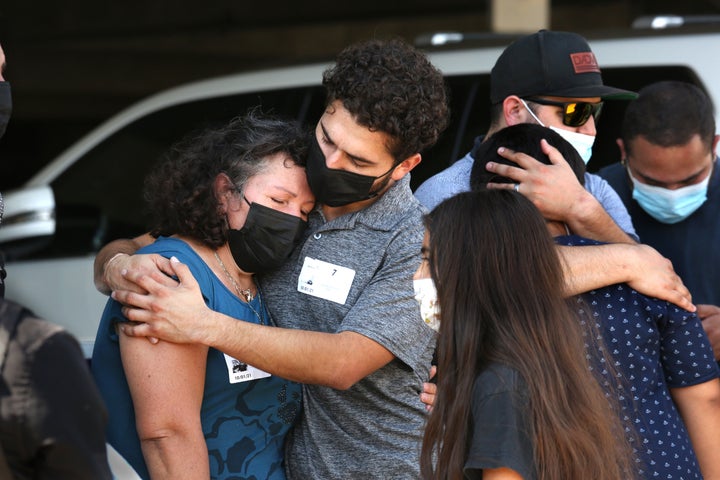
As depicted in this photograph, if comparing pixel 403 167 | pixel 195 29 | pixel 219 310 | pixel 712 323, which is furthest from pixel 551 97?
pixel 195 29

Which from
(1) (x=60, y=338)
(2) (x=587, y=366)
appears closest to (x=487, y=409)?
(2) (x=587, y=366)

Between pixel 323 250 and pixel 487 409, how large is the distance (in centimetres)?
86

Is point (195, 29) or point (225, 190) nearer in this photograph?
point (225, 190)

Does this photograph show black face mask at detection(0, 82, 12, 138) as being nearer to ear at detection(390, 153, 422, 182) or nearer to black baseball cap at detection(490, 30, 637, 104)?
ear at detection(390, 153, 422, 182)

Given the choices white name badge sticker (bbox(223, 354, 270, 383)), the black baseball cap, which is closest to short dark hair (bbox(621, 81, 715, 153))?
the black baseball cap

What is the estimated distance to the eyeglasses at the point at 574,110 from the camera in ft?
11.0

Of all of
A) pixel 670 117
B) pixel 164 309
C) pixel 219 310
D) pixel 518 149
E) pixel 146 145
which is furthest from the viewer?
pixel 146 145

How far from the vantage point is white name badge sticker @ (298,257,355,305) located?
2676 millimetres

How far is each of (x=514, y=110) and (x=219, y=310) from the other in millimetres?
1322

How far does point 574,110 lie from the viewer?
337 cm

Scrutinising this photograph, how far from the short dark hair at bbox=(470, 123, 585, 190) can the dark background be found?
1086 cm

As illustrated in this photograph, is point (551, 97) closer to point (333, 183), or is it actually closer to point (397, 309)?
point (333, 183)

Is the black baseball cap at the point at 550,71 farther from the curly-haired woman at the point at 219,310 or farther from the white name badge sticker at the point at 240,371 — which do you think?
the white name badge sticker at the point at 240,371

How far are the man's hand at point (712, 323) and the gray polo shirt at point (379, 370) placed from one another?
1.20 metres
